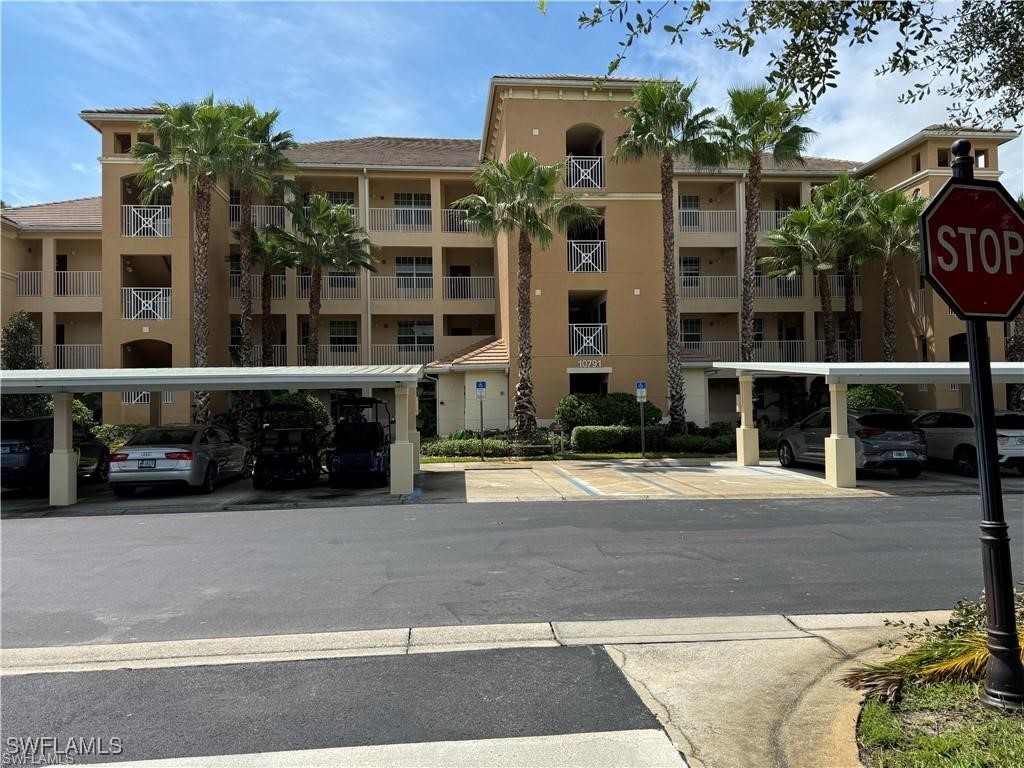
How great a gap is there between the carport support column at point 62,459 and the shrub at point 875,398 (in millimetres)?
21852

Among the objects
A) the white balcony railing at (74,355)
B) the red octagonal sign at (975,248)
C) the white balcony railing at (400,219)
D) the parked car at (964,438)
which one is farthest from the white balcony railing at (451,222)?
the red octagonal sign at (975,248)

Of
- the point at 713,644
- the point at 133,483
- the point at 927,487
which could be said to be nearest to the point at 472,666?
the point at 713,644

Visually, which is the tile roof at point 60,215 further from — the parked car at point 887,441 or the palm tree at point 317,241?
the parked car at point 887,441

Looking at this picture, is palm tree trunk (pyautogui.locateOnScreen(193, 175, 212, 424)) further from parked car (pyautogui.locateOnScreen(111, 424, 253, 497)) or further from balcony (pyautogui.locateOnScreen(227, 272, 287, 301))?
parked car (pyautogui.locateOnScreen(111, 424, 253, 497))

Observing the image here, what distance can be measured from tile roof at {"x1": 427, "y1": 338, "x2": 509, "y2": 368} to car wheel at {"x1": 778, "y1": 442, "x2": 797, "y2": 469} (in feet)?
33.8

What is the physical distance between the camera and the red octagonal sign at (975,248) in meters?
4.01

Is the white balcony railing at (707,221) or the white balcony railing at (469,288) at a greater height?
the white balcony railing at (707,221)

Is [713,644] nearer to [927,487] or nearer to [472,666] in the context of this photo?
[472,666]

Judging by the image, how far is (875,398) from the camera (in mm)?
22969

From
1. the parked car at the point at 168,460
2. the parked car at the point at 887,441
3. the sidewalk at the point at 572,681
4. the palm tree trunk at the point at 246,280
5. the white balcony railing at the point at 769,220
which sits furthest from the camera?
the white balcony railing at the point at 769,220

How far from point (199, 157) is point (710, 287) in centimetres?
2015

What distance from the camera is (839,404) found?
14984 millimetres

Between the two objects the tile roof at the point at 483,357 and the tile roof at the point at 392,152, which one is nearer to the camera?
the tile roof at the point at 483,357

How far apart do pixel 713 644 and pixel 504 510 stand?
695 centimetres
